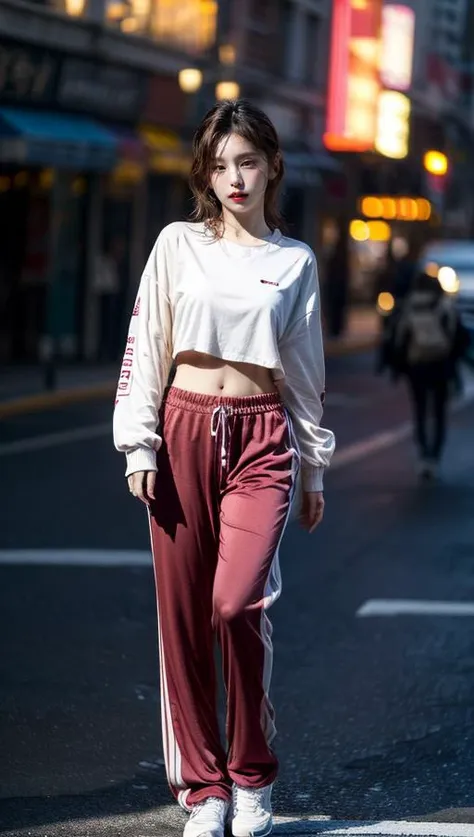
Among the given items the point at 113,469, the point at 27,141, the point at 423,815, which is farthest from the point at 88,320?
the point at 423,815

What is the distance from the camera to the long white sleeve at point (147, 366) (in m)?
4.59

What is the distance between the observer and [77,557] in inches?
382

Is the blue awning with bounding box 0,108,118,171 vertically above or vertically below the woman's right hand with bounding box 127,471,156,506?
below

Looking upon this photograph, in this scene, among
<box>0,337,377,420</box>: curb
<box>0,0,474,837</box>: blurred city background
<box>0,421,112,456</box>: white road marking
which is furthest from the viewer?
<box>0,337,377,420</box>: curb

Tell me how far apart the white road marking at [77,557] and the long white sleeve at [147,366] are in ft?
16.0

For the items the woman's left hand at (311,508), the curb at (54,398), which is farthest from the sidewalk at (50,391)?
the woman's left hand at (311,508)

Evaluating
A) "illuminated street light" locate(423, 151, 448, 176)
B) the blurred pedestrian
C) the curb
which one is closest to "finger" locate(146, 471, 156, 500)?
the blurred pedestrian

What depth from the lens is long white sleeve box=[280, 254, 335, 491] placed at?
4.71 m

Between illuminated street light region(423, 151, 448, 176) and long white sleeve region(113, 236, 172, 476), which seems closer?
long white sleeve region(113, 236, 172, 476)

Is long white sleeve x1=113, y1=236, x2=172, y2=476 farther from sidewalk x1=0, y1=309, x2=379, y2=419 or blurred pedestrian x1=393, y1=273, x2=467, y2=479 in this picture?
sidewalk x1=0, y1=309, x2=379, y2=419

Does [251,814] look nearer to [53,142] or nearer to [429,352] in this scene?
[429,352]

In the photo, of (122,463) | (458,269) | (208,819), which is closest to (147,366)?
(208,819)

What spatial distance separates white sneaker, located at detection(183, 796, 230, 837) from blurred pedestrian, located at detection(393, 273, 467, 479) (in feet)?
29.8

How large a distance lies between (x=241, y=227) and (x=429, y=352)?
29.4ft
